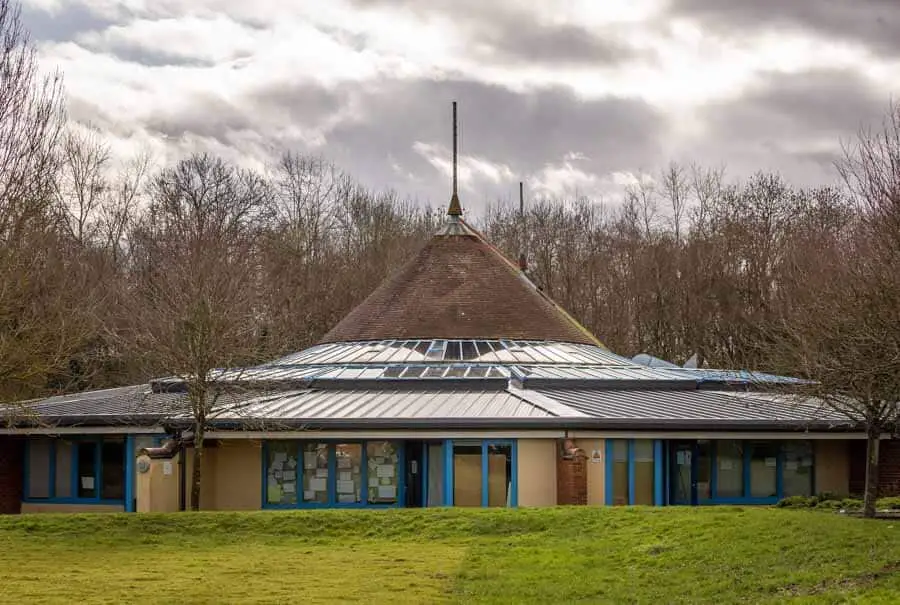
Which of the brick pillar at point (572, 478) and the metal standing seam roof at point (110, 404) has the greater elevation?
the metal standing seam roof at point (110, 404)

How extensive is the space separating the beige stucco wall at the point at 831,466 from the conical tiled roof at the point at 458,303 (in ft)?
33.1

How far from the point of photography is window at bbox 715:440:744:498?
26.3 metres

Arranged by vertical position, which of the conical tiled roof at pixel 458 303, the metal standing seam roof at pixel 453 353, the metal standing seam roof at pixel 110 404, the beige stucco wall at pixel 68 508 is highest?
the conical tiled roof at pixel 458 303

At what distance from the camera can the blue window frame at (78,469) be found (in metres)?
27.3

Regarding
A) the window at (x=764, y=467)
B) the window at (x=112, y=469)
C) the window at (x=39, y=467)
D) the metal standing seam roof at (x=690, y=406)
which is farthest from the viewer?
the window at (x=39, y=467)

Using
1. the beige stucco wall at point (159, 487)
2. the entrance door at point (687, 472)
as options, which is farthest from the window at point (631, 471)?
the beige stucco wall at point (159, 487)

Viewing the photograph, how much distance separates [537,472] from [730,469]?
5.02 m

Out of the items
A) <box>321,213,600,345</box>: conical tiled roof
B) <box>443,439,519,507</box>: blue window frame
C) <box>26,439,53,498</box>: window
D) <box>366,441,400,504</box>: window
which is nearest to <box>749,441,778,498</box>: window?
<box>443,439,519,507</box>: blue window frame

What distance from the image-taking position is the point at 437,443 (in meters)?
25.1

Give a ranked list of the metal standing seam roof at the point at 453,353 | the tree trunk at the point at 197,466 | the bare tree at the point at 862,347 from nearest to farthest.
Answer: the bare tree at the point at 862,347 < the tree trunk at the point at 197,466 < the metal standing seam roof at the point at 453,353

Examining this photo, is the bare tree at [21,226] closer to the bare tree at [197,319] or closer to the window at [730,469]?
the bare tree at [197,319]

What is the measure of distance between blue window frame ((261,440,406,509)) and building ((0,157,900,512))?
3 cm

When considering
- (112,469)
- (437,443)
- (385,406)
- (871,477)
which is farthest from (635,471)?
(112,469)

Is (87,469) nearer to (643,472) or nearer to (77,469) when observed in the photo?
(77,469)
